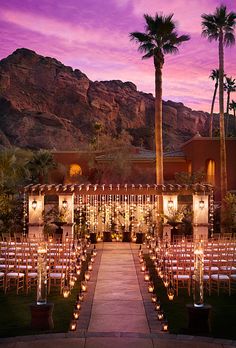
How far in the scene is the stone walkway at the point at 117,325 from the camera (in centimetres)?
936

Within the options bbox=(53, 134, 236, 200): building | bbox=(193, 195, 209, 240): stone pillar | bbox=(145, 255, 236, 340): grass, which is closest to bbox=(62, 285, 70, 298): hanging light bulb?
bbox=(145, 255, 236, 340): grass

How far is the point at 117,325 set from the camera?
35.3ft

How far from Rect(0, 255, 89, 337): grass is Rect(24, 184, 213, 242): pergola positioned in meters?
10.5

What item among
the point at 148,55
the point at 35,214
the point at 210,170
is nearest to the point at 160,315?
the point at 35,214

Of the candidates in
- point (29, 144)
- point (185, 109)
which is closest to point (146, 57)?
point (29, 144)

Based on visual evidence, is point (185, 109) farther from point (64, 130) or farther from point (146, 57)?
point (146, 57)

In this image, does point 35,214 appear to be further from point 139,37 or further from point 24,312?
point 24,312

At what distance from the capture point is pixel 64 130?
72500 mm

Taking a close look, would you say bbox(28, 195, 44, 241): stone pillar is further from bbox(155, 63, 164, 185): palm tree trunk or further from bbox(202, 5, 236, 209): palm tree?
bbox(202, 5, 236, 209): palm tree

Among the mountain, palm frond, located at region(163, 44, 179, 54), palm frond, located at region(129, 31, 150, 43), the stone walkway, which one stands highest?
the mountain

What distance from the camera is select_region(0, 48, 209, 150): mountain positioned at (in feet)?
233

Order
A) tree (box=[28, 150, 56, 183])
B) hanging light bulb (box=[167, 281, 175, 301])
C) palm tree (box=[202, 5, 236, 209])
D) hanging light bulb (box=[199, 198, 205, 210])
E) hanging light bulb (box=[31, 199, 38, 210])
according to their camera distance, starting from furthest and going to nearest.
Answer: tree (box=[28, 150, 56, 183])
palm tree (box=[202, 5, 236, 209])
hanging light bulb (box=[199, 198, 205, 210])
hanging light bulb (box=[31, 199, 38, 210])
hanging light bulb (box=[167, 281, 175, 301])

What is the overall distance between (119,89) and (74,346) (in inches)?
3074

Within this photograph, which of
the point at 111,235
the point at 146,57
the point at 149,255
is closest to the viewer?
the point at 149,255
